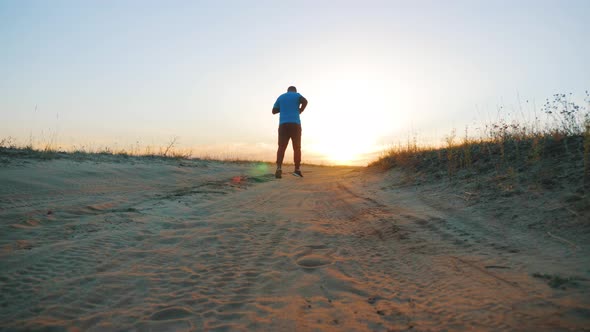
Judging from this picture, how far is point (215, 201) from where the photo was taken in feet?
14.9

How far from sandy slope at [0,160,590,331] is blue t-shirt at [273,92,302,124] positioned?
16.4ft

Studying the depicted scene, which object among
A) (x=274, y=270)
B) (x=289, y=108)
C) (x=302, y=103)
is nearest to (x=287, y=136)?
(x=289, y=108)

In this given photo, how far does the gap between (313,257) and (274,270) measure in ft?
1.14

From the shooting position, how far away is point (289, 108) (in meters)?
8.55

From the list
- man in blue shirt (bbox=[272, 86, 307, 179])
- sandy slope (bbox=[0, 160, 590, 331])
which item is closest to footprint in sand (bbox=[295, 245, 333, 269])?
sandy slope (bbox=[0, 160, 590, 331])

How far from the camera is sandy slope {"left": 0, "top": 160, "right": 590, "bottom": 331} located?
58.4 inches

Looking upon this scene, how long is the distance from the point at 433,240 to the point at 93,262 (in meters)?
2.37

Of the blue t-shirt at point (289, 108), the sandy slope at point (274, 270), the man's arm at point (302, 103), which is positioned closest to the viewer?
the sandy slope at point (274, 270)

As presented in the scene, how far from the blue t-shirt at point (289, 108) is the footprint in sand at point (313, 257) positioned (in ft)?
20.6

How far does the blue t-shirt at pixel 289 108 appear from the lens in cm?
853

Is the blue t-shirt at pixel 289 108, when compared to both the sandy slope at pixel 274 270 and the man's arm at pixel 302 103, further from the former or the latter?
the sandy slope at pixel 274 270

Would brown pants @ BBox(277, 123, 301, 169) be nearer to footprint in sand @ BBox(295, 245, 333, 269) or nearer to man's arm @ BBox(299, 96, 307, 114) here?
man's arm @ BBox(299, 96, 307, 114)

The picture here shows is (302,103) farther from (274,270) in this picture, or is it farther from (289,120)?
(274,270)

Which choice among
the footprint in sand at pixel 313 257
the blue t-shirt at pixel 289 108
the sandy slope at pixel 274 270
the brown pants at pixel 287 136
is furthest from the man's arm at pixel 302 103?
the footprint in sand at pixel 313 257
